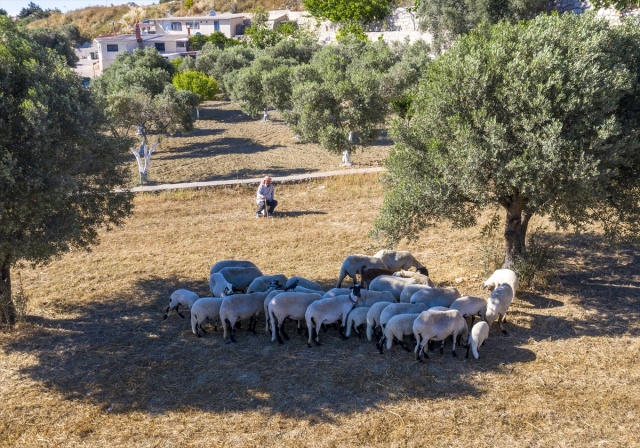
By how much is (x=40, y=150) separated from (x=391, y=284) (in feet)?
26.6

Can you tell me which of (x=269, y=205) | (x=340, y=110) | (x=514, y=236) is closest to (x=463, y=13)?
(x=340, y=110)

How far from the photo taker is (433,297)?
1211cm

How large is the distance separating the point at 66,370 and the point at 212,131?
121 ft

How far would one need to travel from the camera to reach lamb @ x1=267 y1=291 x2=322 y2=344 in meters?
11.5

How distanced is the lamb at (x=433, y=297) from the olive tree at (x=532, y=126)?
5.69 feet

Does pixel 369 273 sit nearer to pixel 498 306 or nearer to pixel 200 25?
pixel 498 306

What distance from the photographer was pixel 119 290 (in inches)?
592

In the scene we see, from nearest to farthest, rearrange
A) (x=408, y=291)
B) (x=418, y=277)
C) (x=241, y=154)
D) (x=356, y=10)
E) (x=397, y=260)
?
(x=408, y=291)
(x=418, y=277)
(x=397, y=260)
(x=241, y=154)
(x=356, y=10)

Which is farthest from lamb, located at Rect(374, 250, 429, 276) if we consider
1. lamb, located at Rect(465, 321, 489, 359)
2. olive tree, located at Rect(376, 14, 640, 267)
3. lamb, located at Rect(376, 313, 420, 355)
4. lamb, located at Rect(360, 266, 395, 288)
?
lamb, located at Rect(465, 321, 489, 359)

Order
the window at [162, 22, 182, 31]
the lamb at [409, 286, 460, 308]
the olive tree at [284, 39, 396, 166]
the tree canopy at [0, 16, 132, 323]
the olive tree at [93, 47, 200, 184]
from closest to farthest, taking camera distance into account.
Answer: the tree canopy at [0, 16, 132, 323], the lamb at [409, 286, 460, 308], the olive tree at [284, 39, 396, 166], the olive tree at [93, 47, 200, 184], the window at [162, 22, 182, 31]

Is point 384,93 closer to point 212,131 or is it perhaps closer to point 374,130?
point 374,130

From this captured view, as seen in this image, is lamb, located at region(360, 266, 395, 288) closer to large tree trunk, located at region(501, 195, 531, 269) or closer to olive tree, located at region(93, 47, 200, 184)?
large tree trunk, located at region(501, 195, 531, 269)

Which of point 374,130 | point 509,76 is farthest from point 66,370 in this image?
point 374,130

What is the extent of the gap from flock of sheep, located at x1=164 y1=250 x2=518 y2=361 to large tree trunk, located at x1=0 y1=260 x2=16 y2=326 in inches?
134
